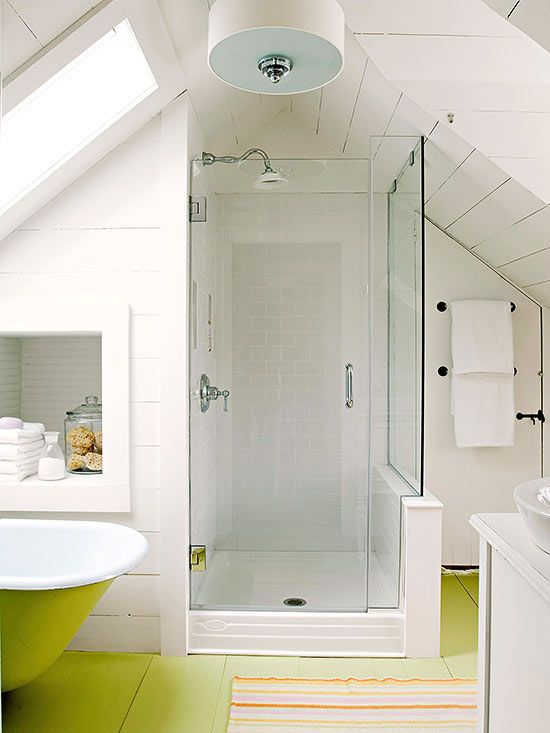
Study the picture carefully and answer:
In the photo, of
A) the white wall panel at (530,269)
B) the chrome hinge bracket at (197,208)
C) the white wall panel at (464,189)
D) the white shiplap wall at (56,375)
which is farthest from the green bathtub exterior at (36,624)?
the white wall panel at (530,269)

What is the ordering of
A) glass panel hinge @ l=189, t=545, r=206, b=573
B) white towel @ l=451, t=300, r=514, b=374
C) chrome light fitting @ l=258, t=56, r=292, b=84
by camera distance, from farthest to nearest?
white towel @ l=451, t=300, r=514, b=374
glass panel hinge @ l=189, t=545, r=206, b=573
chrome light fitting @ l=258, t=56, r=292, b=84

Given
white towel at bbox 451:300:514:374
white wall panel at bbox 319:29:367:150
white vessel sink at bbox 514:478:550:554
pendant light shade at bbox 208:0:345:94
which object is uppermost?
white wall panel at bbox 319:29:367:150

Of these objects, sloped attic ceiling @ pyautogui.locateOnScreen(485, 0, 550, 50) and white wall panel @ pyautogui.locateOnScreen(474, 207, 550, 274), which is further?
white wall panel @ pyautogui.locateOnScreen(474, 207, 550, 274)

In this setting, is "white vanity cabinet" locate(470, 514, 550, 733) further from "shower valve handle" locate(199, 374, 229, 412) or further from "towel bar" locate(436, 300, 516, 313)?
"towel bar" locate(436, 300, 516, 313)

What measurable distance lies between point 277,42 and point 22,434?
1961mm

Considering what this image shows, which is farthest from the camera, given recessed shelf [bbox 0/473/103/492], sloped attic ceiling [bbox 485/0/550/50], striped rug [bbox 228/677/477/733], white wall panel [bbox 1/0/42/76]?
recessed shelf [bbox 0/473/103/492]

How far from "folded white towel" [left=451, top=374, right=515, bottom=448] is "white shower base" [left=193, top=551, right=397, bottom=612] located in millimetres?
1220

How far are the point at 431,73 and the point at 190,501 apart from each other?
2016 mm

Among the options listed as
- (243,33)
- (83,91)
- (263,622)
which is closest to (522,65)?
(243,33)

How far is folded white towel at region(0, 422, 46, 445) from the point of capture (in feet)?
10.5

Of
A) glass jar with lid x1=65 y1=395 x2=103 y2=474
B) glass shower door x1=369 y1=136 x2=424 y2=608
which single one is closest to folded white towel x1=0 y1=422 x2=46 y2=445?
glass jar with lid x1=65 y1=395 x2=103 y2=474

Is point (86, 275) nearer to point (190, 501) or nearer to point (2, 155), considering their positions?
point (2, 155)

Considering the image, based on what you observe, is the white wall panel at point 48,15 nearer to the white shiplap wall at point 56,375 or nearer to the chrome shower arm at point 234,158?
the chrome shower arm at point 234,158

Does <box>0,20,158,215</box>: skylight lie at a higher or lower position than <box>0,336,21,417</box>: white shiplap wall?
higher
